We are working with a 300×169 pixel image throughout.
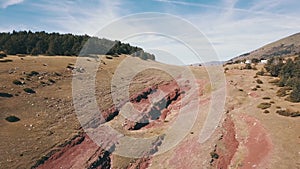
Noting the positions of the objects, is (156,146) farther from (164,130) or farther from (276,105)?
(276,105)

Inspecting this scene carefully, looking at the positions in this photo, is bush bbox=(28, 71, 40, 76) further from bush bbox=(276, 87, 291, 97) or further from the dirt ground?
bush bbox=(276, 87, 291, 97)

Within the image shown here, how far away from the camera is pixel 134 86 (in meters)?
70.5

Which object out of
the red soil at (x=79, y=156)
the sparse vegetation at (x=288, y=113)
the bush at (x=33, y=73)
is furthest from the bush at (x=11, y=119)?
the sparse vegetation at (x=288, y=113)

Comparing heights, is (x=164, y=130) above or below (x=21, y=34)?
below

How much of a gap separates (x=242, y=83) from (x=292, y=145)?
35389 millimetres

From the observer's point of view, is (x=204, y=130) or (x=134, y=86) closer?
(x=204, y=130)

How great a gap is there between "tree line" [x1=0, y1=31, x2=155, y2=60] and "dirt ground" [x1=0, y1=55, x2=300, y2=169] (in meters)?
22.7

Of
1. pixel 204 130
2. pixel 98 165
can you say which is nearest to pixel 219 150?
pixel 204 130

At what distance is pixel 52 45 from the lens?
98375mm

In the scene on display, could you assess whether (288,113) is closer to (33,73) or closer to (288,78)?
(288,78)

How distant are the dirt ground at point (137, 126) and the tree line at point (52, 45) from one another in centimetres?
→ 2274

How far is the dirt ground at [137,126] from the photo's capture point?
122 ft

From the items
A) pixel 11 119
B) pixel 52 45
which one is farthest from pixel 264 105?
pixel 52 45

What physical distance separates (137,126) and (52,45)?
2264 inches
